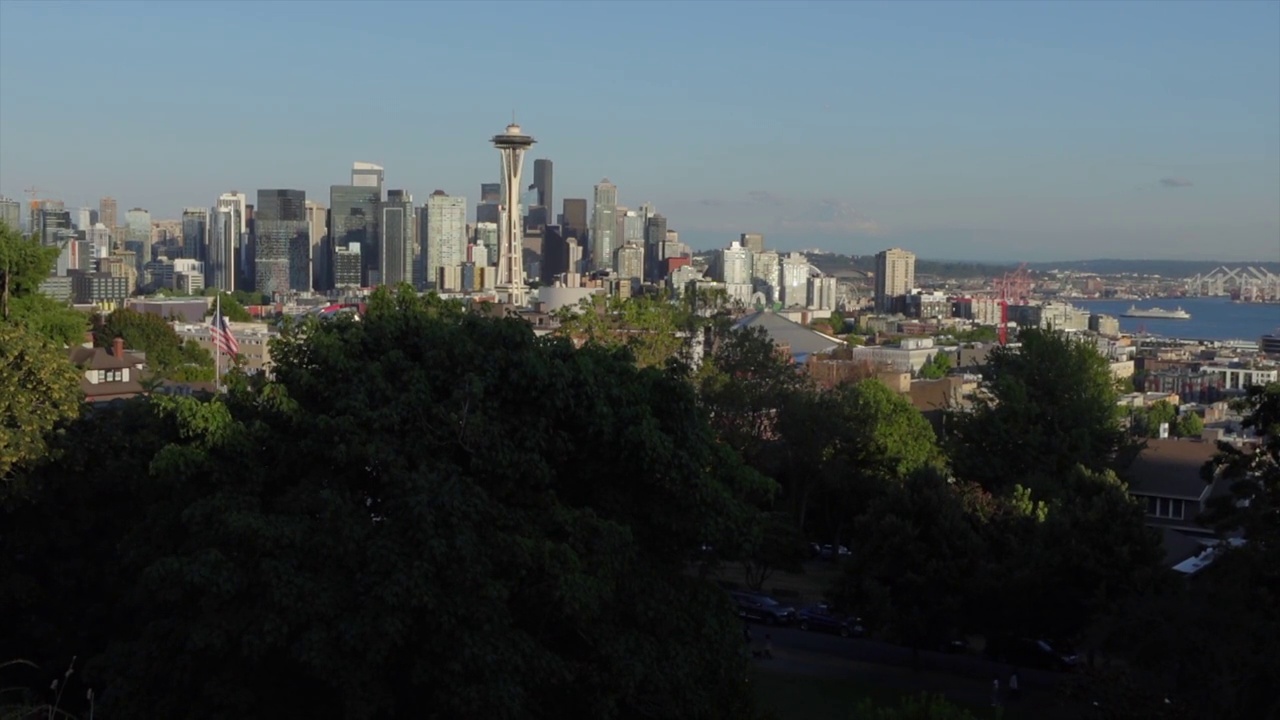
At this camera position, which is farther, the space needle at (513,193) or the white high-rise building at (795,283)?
the white high-rise building at (795,283)

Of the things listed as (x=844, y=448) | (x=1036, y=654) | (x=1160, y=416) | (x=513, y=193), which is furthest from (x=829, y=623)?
(x=513, y=193)

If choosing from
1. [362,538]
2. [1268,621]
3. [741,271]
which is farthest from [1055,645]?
[741,271]

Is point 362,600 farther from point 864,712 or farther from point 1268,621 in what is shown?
point 1268,621

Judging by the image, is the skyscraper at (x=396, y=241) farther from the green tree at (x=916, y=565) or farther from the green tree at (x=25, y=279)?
the green tree at (x=916, y=565)

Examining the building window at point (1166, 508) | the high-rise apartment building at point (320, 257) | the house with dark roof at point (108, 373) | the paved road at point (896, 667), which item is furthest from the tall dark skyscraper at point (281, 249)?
the paved road at point (896, 667)

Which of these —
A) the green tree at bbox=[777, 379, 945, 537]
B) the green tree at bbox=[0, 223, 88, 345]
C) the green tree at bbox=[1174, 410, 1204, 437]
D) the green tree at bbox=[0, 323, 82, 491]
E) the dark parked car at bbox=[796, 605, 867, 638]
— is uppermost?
the green tree at bbox=[0, 223, 88, 345]

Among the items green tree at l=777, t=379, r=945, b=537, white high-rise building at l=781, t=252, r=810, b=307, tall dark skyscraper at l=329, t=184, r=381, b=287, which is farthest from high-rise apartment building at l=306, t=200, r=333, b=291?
green tree at l=777, t=379, r=945, b=537

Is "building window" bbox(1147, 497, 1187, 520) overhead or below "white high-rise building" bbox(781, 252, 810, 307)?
below

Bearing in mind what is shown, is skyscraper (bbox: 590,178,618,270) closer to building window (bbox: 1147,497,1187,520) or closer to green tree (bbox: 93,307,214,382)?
green tree (bbox: 93,307,214,382)
